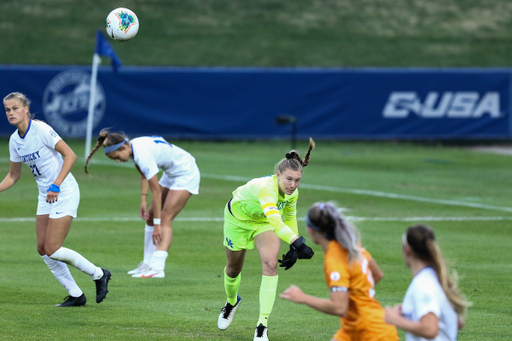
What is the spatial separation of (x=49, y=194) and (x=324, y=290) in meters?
3.63

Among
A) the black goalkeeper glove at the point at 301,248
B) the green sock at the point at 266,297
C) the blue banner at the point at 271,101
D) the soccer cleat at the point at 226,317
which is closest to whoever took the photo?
the black goalkeeper glove at the point at 301,248

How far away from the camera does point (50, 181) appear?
8.23 metres

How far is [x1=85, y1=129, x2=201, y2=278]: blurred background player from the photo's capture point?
9883mm

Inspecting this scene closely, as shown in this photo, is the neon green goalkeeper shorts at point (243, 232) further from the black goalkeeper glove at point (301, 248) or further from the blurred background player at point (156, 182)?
the blurred background player at point (156, 182)

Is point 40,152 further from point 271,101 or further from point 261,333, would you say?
point 271,101

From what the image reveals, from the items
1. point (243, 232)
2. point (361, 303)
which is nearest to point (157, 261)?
point (243, 232)

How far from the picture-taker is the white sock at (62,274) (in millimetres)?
8312

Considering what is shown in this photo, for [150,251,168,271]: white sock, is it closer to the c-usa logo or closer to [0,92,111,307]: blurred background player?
[0,92,111,307]: blurred background player

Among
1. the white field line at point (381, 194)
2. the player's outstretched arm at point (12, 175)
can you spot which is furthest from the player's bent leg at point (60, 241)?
the white field line at point (381, 194)

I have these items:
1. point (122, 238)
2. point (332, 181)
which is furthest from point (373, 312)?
point (332, 181)

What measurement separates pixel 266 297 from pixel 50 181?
112 inches

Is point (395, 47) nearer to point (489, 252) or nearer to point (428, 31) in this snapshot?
point (428, 31)

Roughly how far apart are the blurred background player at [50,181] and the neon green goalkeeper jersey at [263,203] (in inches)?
75.0

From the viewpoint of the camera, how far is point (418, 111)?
91.4 feet
